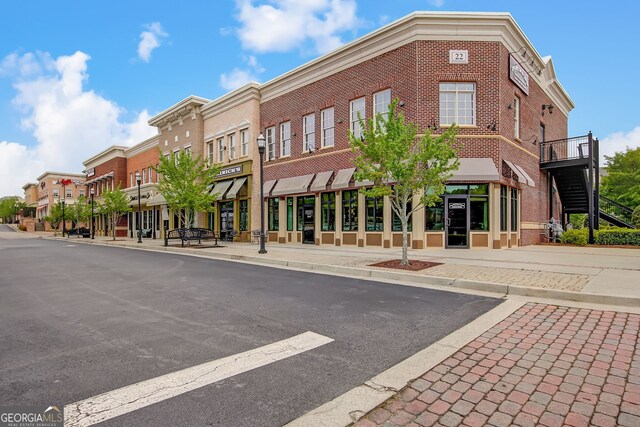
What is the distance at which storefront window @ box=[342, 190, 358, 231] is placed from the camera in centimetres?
1891

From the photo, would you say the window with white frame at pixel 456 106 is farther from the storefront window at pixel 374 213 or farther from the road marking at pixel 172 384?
the road marking at pixel 172 384

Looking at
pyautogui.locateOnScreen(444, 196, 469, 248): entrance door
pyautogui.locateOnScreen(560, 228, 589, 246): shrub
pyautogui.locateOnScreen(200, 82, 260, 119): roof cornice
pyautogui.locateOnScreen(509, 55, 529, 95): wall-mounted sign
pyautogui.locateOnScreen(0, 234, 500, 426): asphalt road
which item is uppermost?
pyautogui.locateOnScreen(200, 82, 260, 119): roof cornice

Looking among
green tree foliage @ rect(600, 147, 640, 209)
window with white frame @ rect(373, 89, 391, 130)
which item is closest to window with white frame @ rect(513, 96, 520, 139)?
window with white frame @ rect(373, 89, 391, 130)

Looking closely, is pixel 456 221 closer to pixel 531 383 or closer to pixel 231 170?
pixel 531 383

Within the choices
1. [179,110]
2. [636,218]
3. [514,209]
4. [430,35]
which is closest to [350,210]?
[514,209]

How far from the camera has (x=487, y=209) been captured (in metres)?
16.3

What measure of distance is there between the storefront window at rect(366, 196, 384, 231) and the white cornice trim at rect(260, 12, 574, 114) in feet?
23.5

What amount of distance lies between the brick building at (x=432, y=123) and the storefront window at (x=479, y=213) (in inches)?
1.8

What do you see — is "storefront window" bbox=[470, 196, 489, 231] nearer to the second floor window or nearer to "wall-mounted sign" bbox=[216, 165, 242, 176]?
"wall-mounted sign" bbox=[216, 165, 242, 176]

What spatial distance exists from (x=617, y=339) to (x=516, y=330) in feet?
3.64

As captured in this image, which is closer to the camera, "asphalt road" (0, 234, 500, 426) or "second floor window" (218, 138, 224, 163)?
"asphalt road" (0, 234, 500, 426)

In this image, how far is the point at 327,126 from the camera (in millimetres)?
20438

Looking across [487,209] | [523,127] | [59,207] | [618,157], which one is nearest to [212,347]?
[487,209]

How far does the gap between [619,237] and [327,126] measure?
15.2 metres
